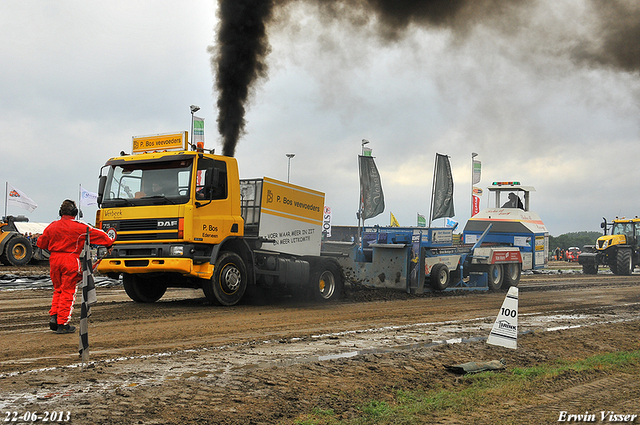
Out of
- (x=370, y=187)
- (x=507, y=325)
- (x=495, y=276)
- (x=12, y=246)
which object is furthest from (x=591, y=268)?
(x=12, y=246)

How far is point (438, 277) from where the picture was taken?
16.7m

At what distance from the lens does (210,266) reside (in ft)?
35.9

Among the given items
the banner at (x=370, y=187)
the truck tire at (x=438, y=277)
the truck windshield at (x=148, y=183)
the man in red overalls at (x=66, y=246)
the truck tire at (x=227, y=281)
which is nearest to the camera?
the man in red overalls at (x=66, y=246)

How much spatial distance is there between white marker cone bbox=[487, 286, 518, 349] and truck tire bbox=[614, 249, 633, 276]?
2631 cm

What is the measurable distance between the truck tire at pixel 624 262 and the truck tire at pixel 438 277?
18275 millimetres

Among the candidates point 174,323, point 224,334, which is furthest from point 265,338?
point 174,323

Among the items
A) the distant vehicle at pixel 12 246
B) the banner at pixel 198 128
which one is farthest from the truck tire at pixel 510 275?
the distant vehicle at pixel 12 246

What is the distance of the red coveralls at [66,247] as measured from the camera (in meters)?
7.72

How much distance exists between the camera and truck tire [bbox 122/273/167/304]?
12383 millimetres

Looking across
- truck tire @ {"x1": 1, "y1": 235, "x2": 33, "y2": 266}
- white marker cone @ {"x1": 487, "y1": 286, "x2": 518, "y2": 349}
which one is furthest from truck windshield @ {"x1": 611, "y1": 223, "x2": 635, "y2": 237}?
truck tire @ {"x1": 1, "y1": 235, "x2": 33, "y2": 266}

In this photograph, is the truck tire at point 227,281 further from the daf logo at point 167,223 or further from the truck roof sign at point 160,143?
the truck roof sign at point 160,143

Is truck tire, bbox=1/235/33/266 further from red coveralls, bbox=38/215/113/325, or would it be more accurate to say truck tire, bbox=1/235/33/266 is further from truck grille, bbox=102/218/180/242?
red coveralls, bbox=38/215/113/325

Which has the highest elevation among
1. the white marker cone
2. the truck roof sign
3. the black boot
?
the truck roof sign

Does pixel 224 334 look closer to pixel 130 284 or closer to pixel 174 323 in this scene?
pixel 174 323
